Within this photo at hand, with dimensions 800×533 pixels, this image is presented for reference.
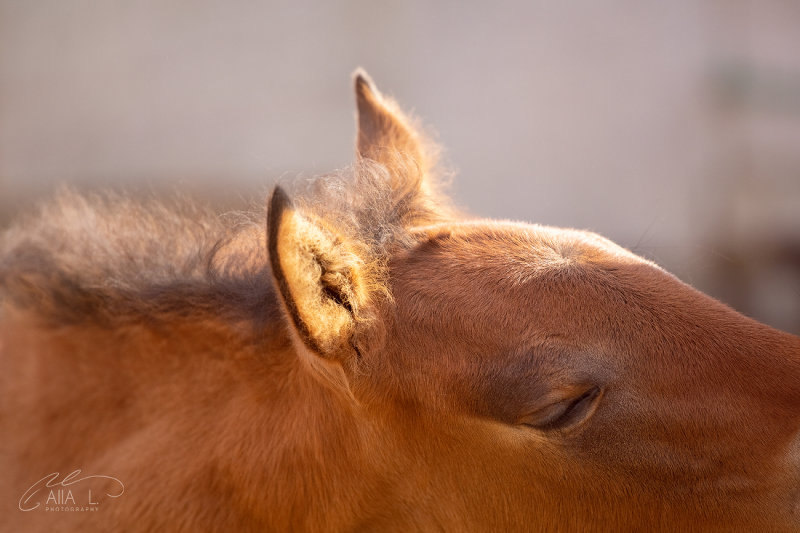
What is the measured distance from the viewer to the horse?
1680mm

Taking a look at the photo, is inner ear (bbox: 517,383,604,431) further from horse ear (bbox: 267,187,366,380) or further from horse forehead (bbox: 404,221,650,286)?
horse ear (bbox: 267,187,366,380)

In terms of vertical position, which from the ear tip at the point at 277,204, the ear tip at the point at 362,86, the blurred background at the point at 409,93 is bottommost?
the blurred background at the point at 409,93

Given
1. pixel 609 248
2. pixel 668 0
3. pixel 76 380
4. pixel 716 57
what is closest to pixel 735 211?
pixel 716 57

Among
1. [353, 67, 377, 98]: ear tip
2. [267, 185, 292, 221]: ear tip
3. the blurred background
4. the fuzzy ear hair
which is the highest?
[353, 67, 377, 98]: ear tip

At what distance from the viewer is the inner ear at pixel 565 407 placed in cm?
167

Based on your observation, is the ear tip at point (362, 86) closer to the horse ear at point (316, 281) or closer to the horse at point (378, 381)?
the horse at point (378, 381)

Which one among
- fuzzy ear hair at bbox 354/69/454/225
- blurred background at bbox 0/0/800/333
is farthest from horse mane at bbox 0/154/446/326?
blurred background at bbox 0/0/800/333

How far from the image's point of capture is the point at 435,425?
1791 mm

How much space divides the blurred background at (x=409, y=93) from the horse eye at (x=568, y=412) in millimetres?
6118

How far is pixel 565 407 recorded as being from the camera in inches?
66.3

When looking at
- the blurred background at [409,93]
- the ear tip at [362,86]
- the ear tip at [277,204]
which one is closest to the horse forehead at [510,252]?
the ear tip at [277,204]

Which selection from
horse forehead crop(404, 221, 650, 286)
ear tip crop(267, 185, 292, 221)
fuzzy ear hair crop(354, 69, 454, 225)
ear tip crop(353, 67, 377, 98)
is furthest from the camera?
ear tip crop(353, 67, 377, 98)

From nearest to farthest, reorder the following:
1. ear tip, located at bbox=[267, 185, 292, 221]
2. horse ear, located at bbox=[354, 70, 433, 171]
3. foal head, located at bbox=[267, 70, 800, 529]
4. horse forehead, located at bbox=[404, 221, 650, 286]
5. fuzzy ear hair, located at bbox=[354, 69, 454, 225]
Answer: ear tip, located at bbox=[267, 185, 292, 221] < foal head, located at bbox=[267, 70, 800, 529] < horse forehead, located at bbox=[404, 221, 650, 286] < fuzzy ear hair, located at bbox=[354, 69, 454, 225] < horse ear, located at bbox=[354, 70, 433, 171]

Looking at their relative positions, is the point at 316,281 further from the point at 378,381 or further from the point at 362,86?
the point at 362,86
